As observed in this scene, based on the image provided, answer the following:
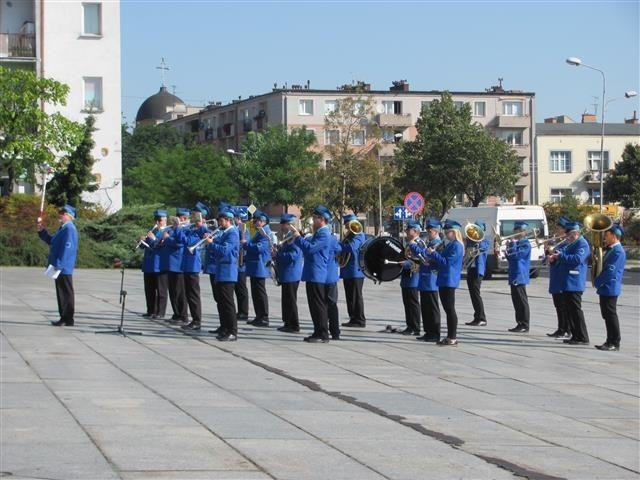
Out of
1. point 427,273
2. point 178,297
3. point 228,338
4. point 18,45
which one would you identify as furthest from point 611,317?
point 18,45

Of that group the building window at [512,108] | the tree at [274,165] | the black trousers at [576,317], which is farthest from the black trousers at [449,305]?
the building window at [512,108]

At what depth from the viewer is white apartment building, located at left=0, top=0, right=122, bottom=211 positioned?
5309 centimetres

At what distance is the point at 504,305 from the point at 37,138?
23069 mm

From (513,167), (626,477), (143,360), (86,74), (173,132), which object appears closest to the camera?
(626,477)

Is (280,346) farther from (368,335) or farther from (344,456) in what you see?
(344,456)

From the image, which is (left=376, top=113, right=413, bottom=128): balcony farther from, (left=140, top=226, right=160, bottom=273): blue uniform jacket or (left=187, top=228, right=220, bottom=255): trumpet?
(left=187, top=228, right=220, bottom=255): trumpet

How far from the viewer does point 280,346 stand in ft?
50.8

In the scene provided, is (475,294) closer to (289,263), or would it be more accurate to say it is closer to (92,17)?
(289,263)

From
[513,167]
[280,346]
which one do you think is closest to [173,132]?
[513,167]

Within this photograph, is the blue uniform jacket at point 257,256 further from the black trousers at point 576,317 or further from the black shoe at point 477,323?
the black trousers at point 576,317

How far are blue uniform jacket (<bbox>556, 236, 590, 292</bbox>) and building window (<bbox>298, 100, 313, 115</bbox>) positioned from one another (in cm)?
8132

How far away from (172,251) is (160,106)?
4678 inches

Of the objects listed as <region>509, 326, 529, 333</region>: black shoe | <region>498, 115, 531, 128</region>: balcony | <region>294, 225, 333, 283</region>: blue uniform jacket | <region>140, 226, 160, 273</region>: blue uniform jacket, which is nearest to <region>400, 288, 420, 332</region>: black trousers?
<region>509, 326, 529, 333</region>: black shoe

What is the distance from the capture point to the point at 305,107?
3839 inches
